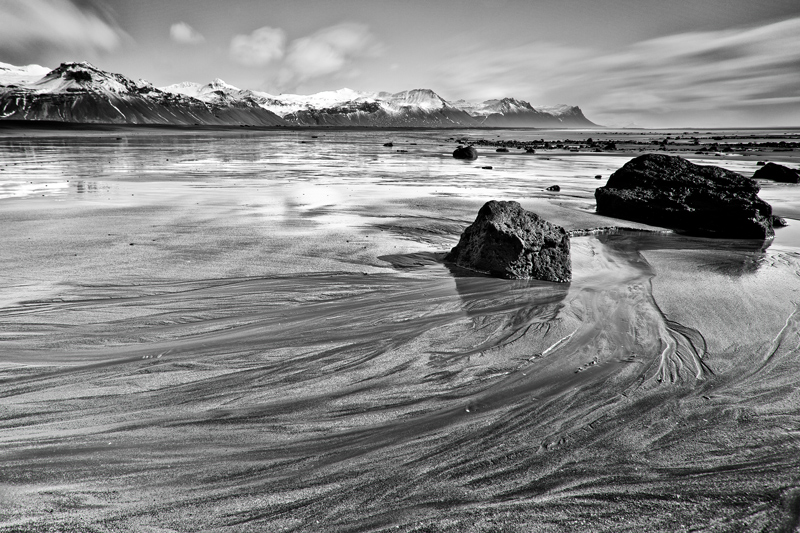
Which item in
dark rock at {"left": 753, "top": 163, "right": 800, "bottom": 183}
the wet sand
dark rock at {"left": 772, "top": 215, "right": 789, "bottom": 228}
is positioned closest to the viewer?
the wet sand

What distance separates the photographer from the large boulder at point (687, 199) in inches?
316

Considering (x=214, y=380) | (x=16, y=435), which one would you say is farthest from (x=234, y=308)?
(x=16, y=435)

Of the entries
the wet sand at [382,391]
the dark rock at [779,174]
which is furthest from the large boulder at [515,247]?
the dark rock at [779,174]

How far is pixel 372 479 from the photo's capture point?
2.08m

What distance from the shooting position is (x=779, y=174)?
53.7 ft

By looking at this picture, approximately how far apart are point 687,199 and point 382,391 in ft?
27.8

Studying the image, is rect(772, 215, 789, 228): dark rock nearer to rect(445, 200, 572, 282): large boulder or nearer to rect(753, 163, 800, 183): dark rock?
rect(445, 200, 572, 282): large boulder

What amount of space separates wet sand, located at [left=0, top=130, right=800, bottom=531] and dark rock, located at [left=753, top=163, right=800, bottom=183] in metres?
13.2

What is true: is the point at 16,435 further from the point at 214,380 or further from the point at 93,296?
the point at 93,296

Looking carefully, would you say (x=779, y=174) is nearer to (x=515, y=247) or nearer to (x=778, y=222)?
(x=778, y=222)

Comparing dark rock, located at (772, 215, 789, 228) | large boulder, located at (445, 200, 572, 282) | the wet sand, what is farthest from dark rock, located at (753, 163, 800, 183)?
large boulder, located at (445, 200, 572, 282)

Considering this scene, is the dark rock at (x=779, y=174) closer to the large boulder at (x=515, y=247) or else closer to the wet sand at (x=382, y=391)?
the wet sand at (x=382, y=391)

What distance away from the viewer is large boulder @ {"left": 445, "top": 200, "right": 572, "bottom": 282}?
5.25 metres

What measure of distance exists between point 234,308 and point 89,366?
1258mm
